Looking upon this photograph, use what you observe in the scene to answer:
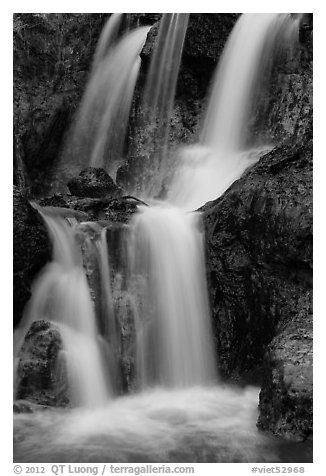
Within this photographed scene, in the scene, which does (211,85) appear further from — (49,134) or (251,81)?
(49,134)

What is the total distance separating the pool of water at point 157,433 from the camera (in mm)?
5008

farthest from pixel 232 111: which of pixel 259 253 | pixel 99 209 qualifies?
pixel 259 253

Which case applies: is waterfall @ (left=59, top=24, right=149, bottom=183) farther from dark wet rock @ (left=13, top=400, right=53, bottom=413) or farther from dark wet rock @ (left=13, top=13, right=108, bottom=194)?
dark wet rock @ (left=13, top=400, right=53, bottom=413)

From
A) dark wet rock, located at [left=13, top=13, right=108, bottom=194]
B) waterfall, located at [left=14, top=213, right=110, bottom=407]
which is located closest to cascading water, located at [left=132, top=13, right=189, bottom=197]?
dark wet rock, located at [left=13, top=13, right=108, bottom=194]

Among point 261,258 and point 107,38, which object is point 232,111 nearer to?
point 107,38

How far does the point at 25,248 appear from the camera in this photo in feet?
21.4

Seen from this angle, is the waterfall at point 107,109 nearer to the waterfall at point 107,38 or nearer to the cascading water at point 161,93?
the waterfall at point 107,38

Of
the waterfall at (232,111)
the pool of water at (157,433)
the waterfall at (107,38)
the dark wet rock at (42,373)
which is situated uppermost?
the waterfall at (107,38)

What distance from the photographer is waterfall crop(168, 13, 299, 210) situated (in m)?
9.59

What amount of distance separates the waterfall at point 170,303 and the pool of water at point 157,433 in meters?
0.29

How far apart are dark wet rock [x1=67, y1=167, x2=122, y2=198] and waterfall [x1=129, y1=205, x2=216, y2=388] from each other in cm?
214

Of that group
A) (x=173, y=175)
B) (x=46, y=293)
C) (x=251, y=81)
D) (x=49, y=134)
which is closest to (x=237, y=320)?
(x=46, y=293)

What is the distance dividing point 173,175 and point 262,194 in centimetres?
374

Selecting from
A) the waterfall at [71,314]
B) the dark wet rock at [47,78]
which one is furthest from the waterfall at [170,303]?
the dark wet rock at [47,78]
